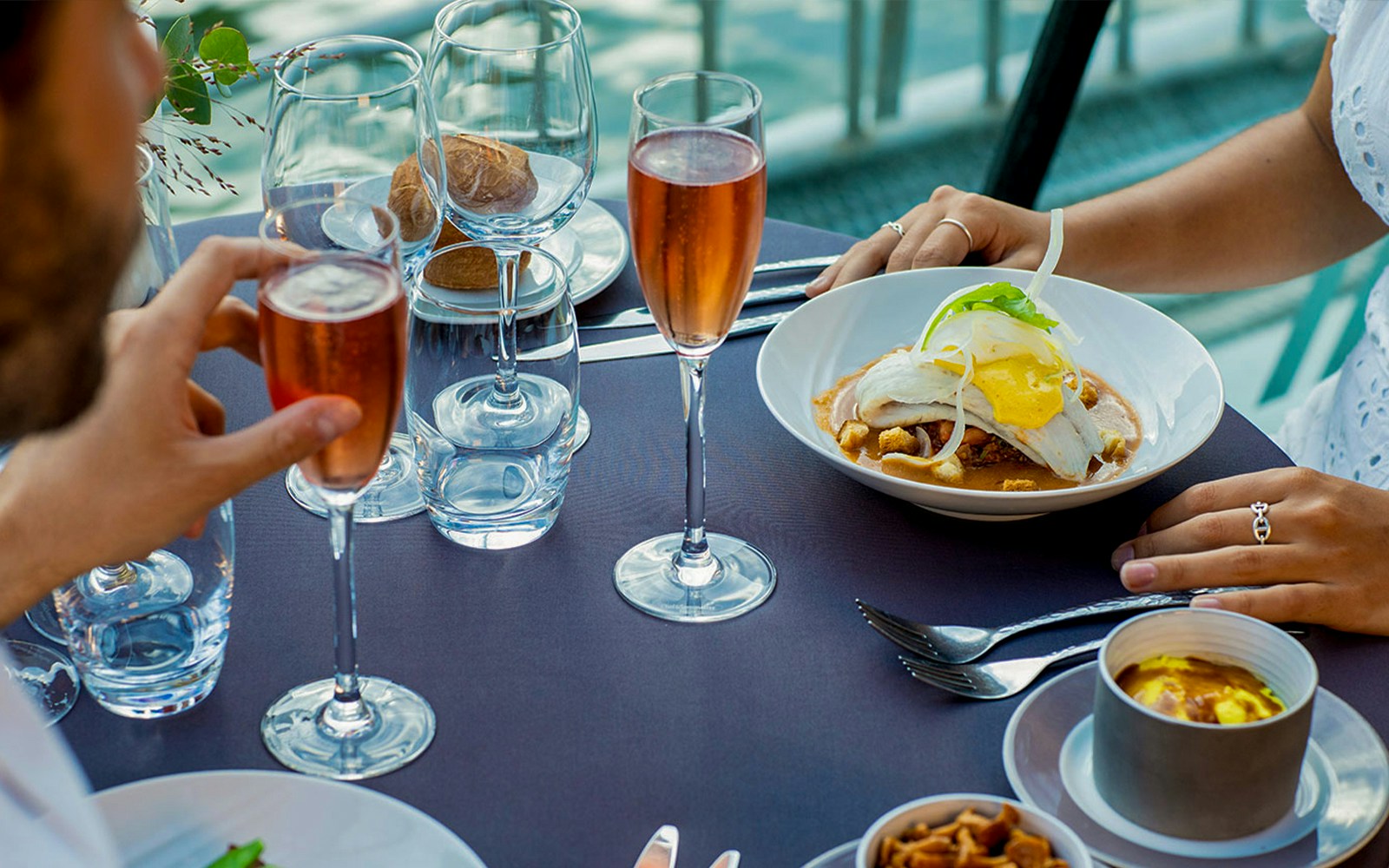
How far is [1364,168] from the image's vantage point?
159 centimetres

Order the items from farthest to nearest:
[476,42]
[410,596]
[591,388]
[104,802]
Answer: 1. [591,388]
2. [476,42]
3. [410,596]
4. [104,802]

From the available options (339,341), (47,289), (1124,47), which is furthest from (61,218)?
(1124,47)

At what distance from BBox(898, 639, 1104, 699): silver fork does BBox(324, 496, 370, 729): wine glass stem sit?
0.37 meters

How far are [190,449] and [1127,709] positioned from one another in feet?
1.82

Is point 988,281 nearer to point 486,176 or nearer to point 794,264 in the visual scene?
point 794,264

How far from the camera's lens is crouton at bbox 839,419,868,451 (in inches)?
49.1

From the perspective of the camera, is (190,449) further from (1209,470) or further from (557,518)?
(1209,470)

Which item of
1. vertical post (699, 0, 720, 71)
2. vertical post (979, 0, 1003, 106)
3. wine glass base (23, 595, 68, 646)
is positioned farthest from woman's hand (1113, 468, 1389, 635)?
vertical post (979, 0, 1003, 106)

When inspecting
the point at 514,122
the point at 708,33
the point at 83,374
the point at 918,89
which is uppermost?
the point at 83,374

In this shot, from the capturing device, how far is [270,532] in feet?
3.75

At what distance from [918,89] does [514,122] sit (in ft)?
11.2

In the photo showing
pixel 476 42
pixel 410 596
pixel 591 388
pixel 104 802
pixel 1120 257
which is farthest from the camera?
pixel 1120 257

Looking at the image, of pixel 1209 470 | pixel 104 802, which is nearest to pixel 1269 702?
pixel 1209 470

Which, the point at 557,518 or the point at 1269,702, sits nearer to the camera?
the point at 1269,702
